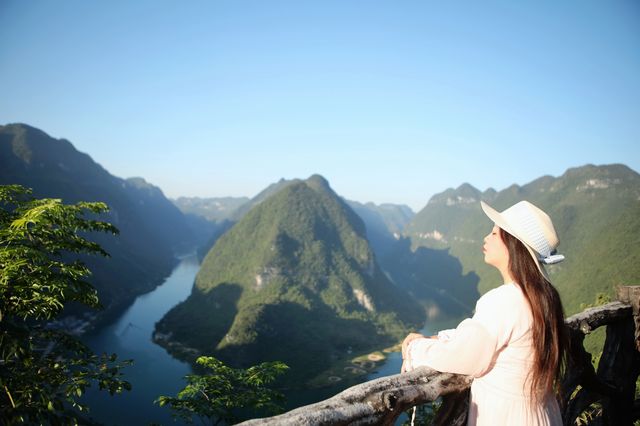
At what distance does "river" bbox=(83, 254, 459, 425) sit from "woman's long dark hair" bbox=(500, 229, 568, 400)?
3808 cm

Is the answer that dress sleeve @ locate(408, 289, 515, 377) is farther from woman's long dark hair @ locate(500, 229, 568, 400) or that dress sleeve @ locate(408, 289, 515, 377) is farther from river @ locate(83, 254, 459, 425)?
river @ locate(83, 254, 459, 425)

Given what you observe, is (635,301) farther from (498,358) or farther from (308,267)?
(308,267)

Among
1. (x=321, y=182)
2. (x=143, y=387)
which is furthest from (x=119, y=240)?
(x=143, y=387)

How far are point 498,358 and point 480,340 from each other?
7.4 inches

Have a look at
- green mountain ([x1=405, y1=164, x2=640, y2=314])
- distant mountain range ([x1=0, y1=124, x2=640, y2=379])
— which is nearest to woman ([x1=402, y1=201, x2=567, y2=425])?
green mountain ([x1=405, y1=164, x2=640, y2=314])

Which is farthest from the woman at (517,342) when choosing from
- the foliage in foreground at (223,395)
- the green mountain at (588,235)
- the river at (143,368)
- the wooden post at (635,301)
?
the green mountain at (588,235)

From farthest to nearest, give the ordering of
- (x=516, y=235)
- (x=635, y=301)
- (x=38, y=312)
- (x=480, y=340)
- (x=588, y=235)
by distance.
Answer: (x=588, y=235) → (x=38, y=312) → (x=635, y=301) → (x=516, y=235) → (x=480, y=340)

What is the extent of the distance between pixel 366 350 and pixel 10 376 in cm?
8064

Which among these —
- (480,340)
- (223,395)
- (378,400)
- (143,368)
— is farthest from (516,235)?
(143,368)

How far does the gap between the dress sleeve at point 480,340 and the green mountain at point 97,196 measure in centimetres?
9566

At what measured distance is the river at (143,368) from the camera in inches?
1715

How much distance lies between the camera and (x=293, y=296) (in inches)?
3981

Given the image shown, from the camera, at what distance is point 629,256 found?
249 ft

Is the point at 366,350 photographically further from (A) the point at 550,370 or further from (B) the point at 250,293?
(A) the point at 550,370
